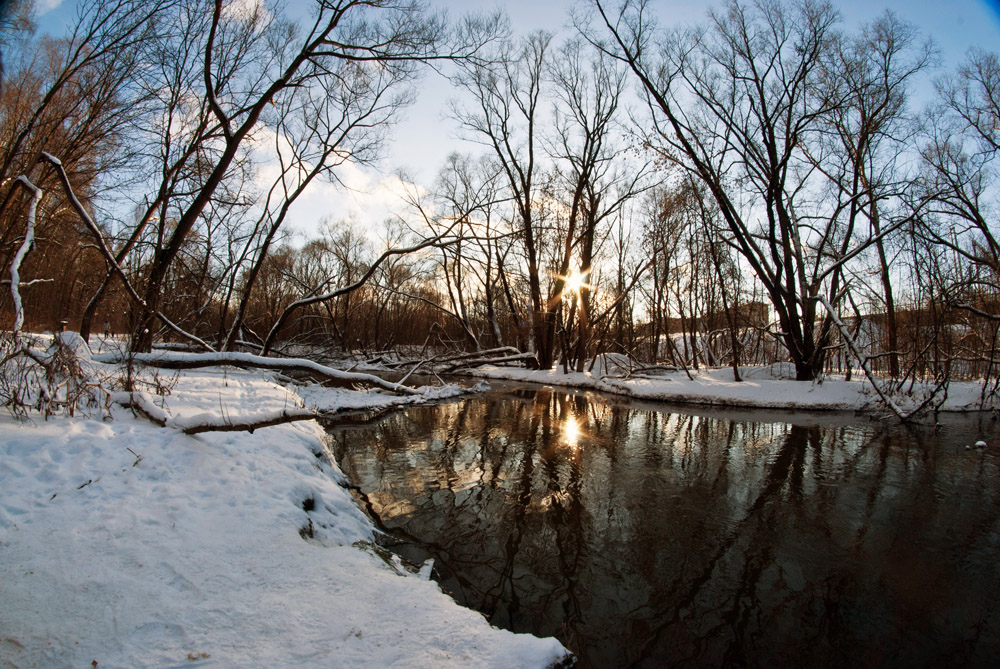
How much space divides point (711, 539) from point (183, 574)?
477cm

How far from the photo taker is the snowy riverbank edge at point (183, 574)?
2.15 metres

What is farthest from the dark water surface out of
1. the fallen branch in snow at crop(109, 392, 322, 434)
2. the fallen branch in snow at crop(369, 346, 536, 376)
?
the fallen branch in snow at crop(369, 346, 536, 376)

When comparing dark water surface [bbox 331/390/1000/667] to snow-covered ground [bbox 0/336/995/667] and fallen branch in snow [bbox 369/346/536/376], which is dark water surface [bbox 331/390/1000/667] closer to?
snow-covered ground [bbox 0/336/995/667]

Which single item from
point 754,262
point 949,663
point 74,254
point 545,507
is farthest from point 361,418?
point 754,262

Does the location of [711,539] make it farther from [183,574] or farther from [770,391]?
[770,391]

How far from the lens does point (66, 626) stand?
2.09m

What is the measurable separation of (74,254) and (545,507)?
17.2 m

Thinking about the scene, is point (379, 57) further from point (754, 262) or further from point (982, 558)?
point (754, 262)

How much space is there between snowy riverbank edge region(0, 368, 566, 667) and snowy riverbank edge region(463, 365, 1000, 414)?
13235 mm

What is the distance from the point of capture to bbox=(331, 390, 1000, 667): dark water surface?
3.30 m

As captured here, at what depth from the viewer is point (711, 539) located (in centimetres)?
476

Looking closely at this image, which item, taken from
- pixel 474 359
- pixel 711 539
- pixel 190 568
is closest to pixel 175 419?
pixel 190 568

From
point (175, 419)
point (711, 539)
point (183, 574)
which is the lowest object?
point (711, 539)

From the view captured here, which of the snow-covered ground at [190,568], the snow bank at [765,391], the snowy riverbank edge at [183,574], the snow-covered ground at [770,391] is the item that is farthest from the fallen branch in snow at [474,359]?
the snowy riverbank edge at [183,574]
